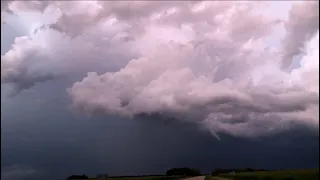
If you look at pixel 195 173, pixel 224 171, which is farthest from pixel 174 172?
pixel 224 171

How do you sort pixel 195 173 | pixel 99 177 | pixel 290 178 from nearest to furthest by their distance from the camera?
pixel 99 177, pixel 290 178, pixel 195 173

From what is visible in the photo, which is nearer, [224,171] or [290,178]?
[290,178]

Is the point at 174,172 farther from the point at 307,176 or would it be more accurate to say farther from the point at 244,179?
the point at 307,176

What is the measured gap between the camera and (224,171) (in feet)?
610

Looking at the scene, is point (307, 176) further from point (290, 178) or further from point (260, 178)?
point (260, 178)

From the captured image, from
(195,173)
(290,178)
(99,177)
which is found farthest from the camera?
(195,173)

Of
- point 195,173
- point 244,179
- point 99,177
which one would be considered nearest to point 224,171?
point 195,173

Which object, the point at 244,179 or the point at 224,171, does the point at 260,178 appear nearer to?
the point at 244,179

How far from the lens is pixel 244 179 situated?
104 m

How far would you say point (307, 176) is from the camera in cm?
9531

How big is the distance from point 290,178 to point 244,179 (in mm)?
10561

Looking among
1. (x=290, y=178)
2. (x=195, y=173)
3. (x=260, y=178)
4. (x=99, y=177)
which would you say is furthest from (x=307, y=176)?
(x=195, y=173)

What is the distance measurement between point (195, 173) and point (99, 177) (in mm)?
90566

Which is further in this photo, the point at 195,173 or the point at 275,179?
the point at 195,173
